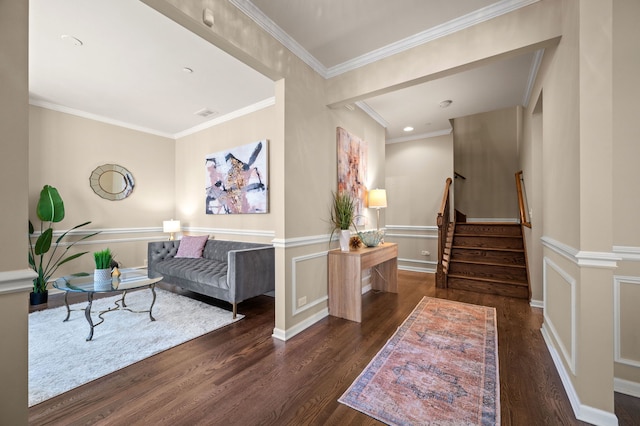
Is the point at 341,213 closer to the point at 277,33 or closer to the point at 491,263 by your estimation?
the point at 277,33

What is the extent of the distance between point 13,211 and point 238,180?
3.19 metres

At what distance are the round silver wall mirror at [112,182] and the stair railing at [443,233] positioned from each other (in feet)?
18.0

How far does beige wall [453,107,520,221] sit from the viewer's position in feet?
17.9

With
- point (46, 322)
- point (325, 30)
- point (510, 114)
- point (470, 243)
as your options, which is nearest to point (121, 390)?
point (46, 322)

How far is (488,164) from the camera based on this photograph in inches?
223

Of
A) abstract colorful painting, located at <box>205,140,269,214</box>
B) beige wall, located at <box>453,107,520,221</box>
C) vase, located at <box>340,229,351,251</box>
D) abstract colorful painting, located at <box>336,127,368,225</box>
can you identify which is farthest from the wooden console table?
beige wall, located at <box>453,107,520,221</box>

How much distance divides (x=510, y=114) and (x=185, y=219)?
705 cm

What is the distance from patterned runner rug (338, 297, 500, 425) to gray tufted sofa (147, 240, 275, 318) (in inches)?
64.4

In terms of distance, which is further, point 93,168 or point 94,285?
point 93,168

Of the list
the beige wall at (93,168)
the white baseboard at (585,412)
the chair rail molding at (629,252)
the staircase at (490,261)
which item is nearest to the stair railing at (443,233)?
the staircase at (490,261)

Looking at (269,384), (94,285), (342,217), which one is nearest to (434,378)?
(269,384)

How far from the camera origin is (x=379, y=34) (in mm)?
2359

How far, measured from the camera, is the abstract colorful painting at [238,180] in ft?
12.8

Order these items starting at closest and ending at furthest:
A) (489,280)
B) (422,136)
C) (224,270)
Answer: (224,270) < (489,280) < (422,136)
